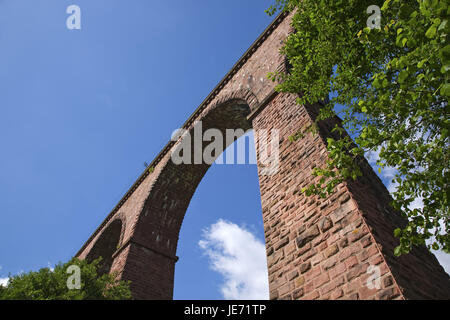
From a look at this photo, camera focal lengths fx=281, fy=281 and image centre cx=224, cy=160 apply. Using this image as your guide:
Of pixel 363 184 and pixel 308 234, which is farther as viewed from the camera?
pixel 363 184

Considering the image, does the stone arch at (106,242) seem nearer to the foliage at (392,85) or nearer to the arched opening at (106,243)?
the arched opening at (106,243)

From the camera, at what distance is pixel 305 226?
346 cm

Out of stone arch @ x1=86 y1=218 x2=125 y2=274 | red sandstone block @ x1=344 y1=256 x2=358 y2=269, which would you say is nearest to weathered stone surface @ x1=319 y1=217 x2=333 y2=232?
red sandstone block @ x1=344 y1=256 x2=358 y2=269

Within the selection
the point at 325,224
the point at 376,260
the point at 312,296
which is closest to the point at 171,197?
the point at 325,224

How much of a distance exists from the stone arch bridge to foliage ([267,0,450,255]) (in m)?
0.29

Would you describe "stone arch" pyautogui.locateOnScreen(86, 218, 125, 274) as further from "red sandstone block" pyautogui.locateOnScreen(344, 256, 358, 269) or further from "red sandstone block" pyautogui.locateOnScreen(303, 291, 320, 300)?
"red sandstone block" pyautogui.locateOnScreen(344, 256, 358, 269)

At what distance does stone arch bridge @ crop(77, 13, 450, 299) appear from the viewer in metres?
2.66

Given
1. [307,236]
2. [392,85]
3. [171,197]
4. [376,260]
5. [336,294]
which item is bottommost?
[336,294]

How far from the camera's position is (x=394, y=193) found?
2.64 metres

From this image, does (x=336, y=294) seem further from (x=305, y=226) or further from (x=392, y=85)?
(x=392, y=85)

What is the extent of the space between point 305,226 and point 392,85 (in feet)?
5.98
